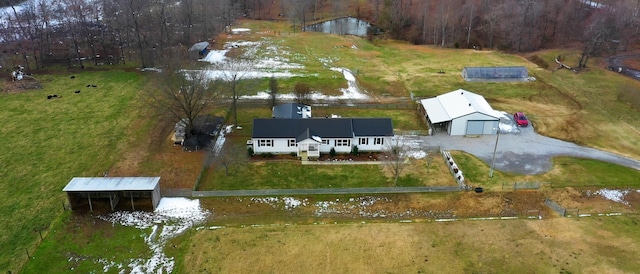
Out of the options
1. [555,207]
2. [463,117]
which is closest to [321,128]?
[463,117]

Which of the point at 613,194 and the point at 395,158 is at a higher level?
the point at 395,158

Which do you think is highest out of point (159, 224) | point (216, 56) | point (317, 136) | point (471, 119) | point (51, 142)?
point (216, 56)

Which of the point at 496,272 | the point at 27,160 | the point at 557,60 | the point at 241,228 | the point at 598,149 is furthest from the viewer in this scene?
the point at 557,60

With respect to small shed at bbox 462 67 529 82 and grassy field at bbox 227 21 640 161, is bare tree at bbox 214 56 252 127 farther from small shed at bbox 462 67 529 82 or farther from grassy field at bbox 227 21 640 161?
small shed at bbox 462 67 529 82

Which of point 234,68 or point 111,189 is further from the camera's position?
point 234,68

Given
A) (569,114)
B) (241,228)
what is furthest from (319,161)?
(569,114)

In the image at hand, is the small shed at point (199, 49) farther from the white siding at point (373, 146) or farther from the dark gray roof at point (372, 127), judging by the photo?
the white siding at point (373, 146)

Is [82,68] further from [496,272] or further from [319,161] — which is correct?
[496,272]

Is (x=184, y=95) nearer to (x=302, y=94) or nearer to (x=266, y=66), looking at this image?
(x=302, y=94)
